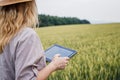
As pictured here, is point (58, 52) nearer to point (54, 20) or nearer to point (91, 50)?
point (91, 50)

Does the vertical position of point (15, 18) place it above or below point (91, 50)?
above

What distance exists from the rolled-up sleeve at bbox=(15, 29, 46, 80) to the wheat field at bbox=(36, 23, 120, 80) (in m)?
0.91

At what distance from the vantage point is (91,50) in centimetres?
234

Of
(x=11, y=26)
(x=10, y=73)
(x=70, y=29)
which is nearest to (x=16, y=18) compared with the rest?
(x=11, y=26)

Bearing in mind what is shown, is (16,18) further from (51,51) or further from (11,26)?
(51,51)

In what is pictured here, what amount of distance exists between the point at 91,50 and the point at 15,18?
39.0 inches

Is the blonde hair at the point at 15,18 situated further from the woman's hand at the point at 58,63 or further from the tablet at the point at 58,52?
the tablet at the point at 58,52

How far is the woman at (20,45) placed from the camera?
136 centimetres

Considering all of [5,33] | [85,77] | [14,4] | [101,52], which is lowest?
[85,77]

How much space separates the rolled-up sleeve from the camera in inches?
53.6

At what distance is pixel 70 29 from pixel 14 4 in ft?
3.79

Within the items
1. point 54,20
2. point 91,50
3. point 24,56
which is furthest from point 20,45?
point 54,20

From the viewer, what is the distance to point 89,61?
2.29m

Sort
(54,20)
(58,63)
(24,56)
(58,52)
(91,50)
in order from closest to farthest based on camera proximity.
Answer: (24,56)
(58,63)
(58,52)
(91,50)
(54,20)
